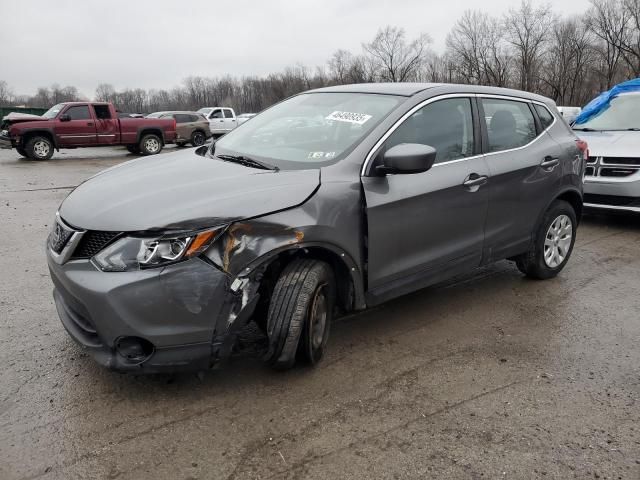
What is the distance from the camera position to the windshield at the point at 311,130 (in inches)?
130

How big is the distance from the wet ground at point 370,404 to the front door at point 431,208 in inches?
19.9

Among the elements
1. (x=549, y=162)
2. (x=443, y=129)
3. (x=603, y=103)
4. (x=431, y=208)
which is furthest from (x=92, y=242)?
(x=603, y=103)

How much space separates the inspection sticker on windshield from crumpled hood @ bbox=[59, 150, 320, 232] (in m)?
0.64

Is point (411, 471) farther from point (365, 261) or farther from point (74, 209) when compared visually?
point (74, 209)

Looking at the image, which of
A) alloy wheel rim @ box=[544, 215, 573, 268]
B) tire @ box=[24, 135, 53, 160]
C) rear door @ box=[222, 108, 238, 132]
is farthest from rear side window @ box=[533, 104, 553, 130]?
rear door @ box=[222, 108, 238, 132]

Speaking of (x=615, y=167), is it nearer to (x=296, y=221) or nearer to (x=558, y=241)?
(x=558, y=241)

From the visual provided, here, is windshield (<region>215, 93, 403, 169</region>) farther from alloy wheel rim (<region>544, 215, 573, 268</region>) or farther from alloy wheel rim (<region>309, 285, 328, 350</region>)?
A: alloy wheel rim (<region>544, 215, 573, 268</region>)

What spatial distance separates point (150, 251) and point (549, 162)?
351cm

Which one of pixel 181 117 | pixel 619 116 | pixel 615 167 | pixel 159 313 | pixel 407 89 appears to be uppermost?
pixel 181 117

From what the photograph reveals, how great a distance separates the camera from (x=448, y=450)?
97.6 inches

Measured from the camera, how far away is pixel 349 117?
140 inches

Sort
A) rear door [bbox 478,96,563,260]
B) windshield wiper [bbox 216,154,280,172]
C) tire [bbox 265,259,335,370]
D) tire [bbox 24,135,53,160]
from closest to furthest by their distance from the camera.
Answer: tire [bbox 265,259,335,370]
windshield wiper [bbox 216,154,280,172]
rear door [bbox 478,96,563,260]
tire [bbox 24,135,53,160]

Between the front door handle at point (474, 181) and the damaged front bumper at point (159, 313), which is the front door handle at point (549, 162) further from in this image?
the damaged front bumper at point (159, 313)

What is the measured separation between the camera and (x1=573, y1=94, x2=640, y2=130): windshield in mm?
7848
